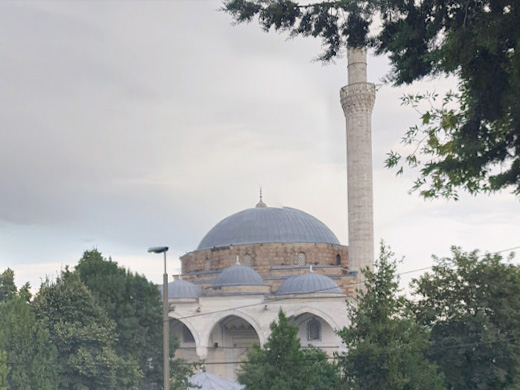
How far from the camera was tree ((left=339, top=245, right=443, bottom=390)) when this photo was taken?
22.5 m

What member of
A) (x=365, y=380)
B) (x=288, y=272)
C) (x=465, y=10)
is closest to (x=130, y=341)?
(x=365, y=380)

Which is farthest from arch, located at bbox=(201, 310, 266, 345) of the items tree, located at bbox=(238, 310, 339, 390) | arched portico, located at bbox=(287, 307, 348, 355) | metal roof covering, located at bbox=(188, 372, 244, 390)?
tree, located at bbox=(238, 310, 339, 390)

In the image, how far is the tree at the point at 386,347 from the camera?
22.5 m

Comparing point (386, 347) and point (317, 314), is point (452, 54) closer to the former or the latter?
point (386, 347)

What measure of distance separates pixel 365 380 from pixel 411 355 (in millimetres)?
1492

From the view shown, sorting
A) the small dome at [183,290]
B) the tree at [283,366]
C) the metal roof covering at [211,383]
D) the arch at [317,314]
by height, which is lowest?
the metal roof covering at [211,383]

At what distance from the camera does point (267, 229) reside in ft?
195

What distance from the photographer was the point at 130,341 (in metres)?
35.9

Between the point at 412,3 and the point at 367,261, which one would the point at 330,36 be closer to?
the point at 412,3

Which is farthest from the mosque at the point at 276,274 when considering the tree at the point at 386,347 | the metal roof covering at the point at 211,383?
the tree at the point at 386,347

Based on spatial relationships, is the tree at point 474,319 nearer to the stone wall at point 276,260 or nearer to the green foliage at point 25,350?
the green foliage at point 25,350

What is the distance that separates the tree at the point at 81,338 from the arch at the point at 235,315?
16.2 m

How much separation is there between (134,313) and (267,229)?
23.9 m

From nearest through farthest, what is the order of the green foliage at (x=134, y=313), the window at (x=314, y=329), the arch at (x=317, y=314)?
1. the green foliage at (x=134, y=313)
2. the arch at (x=317, y=314)
3. the window at (x=314, y=329)
